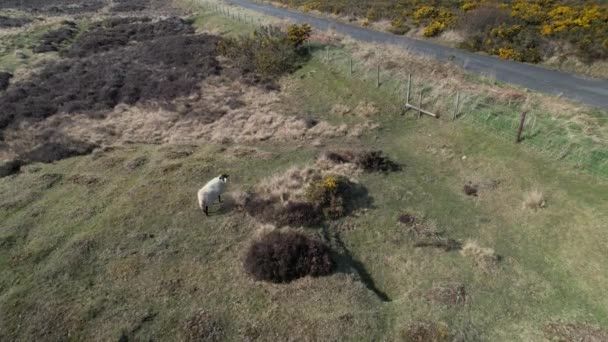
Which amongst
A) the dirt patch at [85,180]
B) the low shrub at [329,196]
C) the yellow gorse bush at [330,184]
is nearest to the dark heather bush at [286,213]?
the low shrub at [329,196]

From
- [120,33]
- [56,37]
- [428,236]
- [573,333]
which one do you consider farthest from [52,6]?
[573,333]

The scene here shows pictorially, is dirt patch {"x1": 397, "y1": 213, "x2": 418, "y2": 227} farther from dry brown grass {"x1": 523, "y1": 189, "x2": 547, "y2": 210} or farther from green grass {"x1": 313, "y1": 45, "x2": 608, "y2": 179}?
green grass {"x1": 313, "y1": 45, "x2": 608, "y2": 179}

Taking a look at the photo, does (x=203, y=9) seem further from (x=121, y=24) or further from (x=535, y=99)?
(x=535, y=99)

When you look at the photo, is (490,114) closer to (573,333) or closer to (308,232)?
(308,232)

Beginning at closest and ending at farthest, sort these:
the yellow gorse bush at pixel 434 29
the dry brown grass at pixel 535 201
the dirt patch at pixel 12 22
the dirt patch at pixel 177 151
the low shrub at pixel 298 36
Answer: the dry brown grass at pixel 535 201 < the dirt patch at pixel 177 151 < the low shrub at pixel 298 36 < the yellow gorse bush at pixel 434 29 < the dirt patch at pixel 12 22

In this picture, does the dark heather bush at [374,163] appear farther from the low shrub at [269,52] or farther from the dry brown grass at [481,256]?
the low shrub at [269,52]

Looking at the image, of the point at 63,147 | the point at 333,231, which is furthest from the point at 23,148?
the point at 333,231
